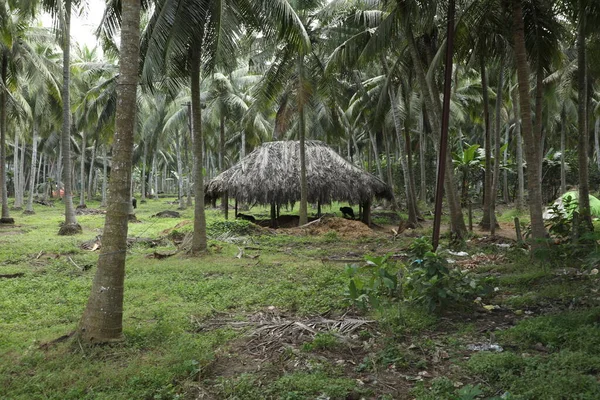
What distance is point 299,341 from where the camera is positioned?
4828 mm

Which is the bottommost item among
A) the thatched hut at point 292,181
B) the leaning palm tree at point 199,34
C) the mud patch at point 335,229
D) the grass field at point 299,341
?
the grass field at point 299,341

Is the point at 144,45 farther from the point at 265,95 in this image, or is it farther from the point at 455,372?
the point at 455,372

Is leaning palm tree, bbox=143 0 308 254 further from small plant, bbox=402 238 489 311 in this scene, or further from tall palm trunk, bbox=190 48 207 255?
small plant, bbox=402 238 489 311


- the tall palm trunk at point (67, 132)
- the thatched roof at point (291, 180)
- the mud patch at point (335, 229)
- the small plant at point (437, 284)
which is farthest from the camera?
the thatched roof at point (291, 180)

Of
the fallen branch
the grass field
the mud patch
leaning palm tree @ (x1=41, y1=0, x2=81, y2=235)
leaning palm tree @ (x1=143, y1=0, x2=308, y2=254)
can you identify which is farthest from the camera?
the mud patch

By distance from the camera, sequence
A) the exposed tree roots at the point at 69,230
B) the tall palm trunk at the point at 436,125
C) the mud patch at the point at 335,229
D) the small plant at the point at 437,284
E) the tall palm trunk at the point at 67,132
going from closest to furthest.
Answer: the small plant at the point at 437,284
the tall palm trunk at the point at 436,125
the tall palm trunk at the point at 67,132
the exposed tree roots at the point at 69,230
the mud patch at the point at 335,229

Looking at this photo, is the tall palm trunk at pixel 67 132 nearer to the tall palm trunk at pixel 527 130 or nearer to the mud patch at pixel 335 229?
the mud patch at pixel 335 229

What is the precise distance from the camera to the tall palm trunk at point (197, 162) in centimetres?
1046

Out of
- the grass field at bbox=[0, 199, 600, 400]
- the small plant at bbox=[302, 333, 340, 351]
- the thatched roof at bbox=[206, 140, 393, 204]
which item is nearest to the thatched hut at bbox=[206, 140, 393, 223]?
the thatched roof at bbox=[206, 140, 393, 204]

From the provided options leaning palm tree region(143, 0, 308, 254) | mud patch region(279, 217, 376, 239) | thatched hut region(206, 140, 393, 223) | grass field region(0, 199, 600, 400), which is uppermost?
leaning palm tree region(143, 0, 308, 254)

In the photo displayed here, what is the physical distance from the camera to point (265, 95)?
15.4m

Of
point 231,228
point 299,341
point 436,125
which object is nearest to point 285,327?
point 299,341

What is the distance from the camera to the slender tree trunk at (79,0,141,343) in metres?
4.69

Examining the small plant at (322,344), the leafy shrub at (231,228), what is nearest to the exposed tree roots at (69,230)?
the leafy shrub at (231,228)
